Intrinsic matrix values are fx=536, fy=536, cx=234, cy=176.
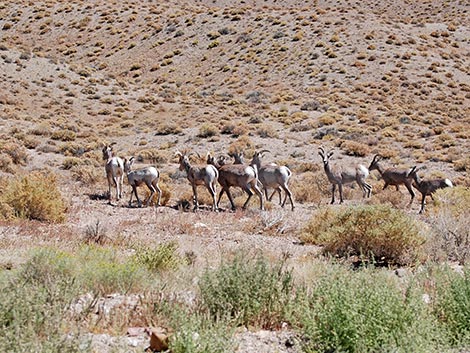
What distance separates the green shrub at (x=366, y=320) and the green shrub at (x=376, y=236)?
4.31m

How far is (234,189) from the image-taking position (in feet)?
74.1

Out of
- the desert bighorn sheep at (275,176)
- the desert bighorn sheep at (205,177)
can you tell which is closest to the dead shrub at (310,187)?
the desert bighorn sheep at (275,176)

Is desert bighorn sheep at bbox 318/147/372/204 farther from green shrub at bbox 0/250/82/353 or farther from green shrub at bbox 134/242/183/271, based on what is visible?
green shrub at bbox 0/250/82/353

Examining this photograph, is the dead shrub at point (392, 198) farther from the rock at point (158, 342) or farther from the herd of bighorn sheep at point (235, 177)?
the rock at point (158, 342)

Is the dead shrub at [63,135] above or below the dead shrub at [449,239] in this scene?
below

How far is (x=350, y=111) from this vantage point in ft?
136

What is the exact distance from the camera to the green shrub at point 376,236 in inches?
405

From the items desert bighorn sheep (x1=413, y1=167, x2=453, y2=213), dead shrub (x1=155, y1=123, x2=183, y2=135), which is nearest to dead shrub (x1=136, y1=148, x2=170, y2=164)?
dead shrub (x1=155, y1=123, x2=183, y2=135)

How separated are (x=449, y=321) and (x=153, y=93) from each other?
147ft

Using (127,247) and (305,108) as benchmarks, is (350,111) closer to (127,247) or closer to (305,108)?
(305,108)

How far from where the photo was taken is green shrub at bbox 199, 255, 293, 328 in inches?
249

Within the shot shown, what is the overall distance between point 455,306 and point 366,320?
1421mm

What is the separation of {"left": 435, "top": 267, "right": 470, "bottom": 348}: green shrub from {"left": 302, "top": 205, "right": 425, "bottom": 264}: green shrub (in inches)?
129

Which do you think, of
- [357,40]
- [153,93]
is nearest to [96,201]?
[153,93]
